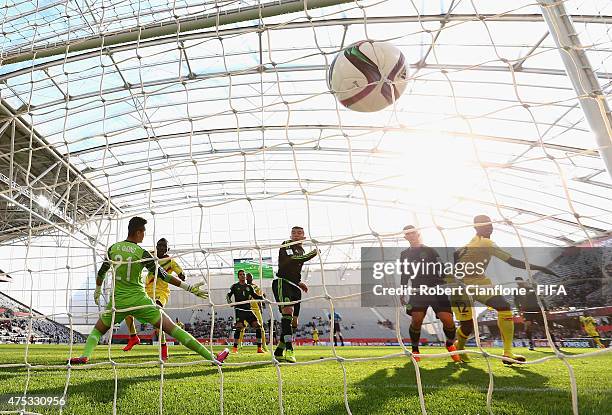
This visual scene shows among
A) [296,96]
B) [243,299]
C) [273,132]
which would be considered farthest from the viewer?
[273,132]

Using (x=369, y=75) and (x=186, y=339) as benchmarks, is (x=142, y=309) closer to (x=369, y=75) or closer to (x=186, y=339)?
(x=186, y=339)

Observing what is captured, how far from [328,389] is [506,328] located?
2021 millimetres

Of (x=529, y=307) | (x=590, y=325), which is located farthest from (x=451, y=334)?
(x=590, y=325)

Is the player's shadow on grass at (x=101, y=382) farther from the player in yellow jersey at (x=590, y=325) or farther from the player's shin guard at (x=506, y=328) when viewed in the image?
the player in yellow jersey at (x=590, y=325)

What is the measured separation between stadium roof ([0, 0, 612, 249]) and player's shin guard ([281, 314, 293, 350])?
8.15 feet

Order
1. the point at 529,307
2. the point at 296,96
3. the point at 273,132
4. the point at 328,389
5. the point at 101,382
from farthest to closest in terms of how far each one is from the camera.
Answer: the point at 273,132
the point at 296,96
the point at 529,307
the point at 101,382
the point at 328,389

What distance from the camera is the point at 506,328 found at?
160 inches

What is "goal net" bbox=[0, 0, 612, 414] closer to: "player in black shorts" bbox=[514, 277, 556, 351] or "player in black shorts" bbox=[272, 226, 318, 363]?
"player in black shorts" bbox=[272, 226, 318, 363]

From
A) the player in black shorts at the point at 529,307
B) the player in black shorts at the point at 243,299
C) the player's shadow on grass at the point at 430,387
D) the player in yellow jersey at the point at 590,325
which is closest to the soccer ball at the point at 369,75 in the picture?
the player's shadow on grass at the point at 430,387

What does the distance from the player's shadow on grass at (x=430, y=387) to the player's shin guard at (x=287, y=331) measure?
26.8 inches

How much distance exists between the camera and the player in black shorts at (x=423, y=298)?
442 cm

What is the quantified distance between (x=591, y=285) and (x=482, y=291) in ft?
43.5

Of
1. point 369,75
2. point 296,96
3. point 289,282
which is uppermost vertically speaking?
point 296,96

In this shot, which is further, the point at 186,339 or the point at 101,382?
the point at 186,339
